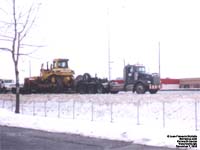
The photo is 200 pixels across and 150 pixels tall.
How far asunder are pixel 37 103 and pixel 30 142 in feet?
55.3

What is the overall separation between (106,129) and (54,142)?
9.78ft

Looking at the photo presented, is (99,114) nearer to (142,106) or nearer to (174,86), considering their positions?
(142,106)

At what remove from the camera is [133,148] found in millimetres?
16328

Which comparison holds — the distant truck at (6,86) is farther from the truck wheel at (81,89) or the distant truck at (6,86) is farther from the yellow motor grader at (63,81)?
the truck wheel at (81,89)

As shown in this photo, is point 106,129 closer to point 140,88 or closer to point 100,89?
point 140,88

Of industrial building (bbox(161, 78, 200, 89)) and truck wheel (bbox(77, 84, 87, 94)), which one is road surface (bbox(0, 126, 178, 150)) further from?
industrial building (bbox(161, 78, 200, 89))

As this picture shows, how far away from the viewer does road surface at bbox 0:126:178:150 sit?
54.8ft

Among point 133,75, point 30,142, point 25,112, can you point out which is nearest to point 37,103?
point 25,112

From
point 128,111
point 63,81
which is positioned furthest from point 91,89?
point 128,111

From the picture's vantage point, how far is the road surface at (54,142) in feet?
54.8

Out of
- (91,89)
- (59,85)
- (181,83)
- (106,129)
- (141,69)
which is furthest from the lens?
(181,83)

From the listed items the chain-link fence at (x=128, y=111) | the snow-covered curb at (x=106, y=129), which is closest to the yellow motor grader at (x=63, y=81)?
the chain-link fence at (x=128, y=111)

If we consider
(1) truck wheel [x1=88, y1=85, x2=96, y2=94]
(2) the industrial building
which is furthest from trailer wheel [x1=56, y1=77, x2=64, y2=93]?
(2) the industrial building

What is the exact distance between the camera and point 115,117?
26969mm
